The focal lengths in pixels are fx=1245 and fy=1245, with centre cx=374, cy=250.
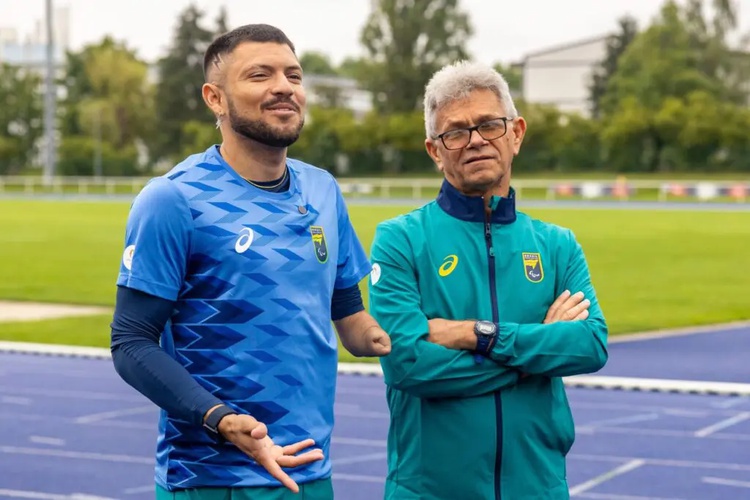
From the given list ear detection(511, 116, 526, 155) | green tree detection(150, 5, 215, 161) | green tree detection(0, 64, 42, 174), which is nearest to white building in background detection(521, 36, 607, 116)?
green tree detection(150, 5, 215, 161)

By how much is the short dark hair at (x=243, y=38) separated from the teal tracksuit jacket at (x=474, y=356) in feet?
2.20

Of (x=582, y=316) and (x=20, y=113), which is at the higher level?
(x=582, y=316)

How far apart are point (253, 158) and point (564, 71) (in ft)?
273

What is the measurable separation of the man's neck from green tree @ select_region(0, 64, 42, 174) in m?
70.8

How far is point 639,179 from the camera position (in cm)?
5312

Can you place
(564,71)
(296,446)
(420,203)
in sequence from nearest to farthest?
(296,446), (420,203), (564,71)

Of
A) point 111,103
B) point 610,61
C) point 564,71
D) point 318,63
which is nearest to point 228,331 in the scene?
point 111,103

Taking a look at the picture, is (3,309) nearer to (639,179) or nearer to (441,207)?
(441,207)

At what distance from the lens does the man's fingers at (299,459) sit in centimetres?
276

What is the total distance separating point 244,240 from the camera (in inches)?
115

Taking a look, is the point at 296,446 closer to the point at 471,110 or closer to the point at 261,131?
the point at 261,131

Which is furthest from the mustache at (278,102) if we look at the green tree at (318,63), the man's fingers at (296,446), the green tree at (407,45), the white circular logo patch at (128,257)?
the green tree at (318,63)

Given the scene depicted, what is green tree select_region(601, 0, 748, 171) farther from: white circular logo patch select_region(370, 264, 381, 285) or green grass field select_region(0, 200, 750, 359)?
white circular logo patch select_region(370, 264, 381, 285)

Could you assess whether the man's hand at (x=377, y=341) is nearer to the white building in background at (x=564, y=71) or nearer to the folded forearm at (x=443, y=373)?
the folded forearm at (x=443, y=373)
